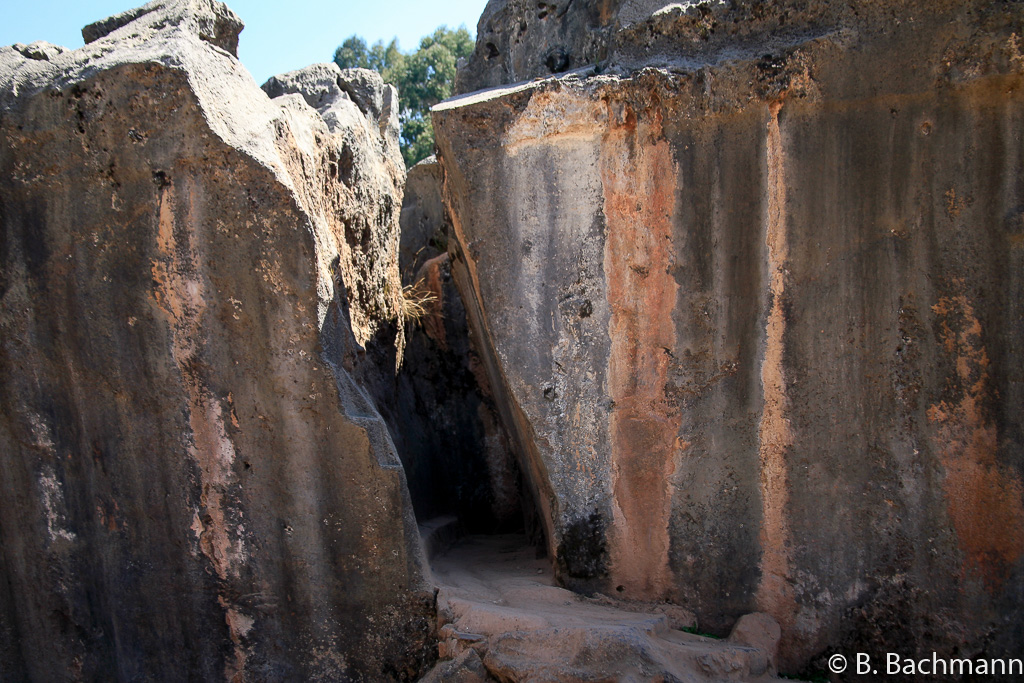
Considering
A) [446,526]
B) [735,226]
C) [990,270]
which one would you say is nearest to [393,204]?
[446,526]

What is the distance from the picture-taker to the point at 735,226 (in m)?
A: 3.41

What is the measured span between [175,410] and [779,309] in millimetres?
2558

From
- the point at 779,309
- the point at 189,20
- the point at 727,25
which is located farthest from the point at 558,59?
the point at 779,309

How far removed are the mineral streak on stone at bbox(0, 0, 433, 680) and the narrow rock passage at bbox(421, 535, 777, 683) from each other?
0.63 ft

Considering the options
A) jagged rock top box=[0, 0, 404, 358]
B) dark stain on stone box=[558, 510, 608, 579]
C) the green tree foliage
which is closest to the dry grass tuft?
jagged rock top box=[0, 0, 404, 358]

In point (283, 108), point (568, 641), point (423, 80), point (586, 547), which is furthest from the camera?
point (423, 80)

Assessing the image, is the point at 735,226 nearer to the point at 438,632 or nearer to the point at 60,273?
the point at 438,632

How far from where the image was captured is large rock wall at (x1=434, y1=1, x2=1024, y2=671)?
3262mm

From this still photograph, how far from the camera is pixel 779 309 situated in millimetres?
A: 3402

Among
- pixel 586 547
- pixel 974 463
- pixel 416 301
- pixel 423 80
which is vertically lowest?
pixel 586 547

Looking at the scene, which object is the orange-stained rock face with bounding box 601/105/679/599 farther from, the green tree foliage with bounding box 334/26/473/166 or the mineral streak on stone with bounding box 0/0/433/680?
the green tree foliage with bounding box 334/26/473/166

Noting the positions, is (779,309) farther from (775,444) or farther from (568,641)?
(568,641)

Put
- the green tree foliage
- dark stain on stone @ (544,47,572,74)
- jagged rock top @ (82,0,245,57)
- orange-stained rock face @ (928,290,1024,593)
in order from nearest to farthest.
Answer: orange-stained rock face @ (928,290,1024,593)
jagged rock top @ (82,0,245,57)
dark stain on stone @ (544,47,572,74)
the green tree foliage

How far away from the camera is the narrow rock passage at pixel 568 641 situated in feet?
10.2
